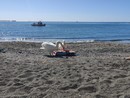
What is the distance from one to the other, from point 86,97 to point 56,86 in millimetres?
985

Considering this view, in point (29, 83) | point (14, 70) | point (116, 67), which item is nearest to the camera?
point (29, 83)

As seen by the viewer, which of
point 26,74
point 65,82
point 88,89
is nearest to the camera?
point 88,89

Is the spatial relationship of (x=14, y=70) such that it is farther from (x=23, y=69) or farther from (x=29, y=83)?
(x=29, y=83)

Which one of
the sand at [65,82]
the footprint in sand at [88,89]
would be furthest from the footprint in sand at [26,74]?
the footprint in sand at [88,89]

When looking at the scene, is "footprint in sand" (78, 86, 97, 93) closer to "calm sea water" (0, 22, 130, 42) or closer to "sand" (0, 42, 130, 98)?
"sand" (0, 42, 130, 98)

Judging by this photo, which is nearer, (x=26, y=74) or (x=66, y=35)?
(x=26, y=74)

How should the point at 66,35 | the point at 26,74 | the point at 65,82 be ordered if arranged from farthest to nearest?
1. the point at 66,35
2. the point at 26,74
3. the point at 65,82

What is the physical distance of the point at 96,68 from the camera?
26.0ft

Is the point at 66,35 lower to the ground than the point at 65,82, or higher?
lower

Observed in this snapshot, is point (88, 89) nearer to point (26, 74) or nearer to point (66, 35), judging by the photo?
point (26, 74)

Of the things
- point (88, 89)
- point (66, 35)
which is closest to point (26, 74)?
point (88, 89)

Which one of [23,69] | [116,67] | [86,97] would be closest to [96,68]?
[116,67]

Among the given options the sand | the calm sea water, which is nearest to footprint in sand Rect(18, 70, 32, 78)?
the sand

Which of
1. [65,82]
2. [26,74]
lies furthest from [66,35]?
[65,82]
